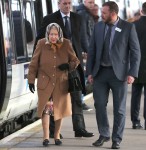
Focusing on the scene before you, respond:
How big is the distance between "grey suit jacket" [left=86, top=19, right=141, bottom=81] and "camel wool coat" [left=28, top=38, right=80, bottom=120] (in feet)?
1.12

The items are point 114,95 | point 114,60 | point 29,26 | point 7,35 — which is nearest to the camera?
point 114,60

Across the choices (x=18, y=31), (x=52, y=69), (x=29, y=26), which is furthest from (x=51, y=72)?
(x=29, y=26)

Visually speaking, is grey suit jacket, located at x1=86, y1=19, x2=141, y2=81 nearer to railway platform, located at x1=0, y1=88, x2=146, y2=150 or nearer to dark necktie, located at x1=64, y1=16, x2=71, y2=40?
dark necktie, located at x1=64, y1=16, x2=71, y2=40

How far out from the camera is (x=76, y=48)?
398 inches

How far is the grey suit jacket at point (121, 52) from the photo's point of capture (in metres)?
9.18

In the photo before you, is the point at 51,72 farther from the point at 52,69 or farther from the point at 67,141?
the point at 67,141

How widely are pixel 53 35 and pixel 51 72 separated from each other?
1.50 feet

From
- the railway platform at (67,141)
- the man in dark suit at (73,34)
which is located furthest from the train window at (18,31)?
the man in dark suit at (73,34)

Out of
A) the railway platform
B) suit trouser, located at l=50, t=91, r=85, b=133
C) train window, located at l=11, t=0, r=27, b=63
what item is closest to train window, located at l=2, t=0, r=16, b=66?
train window, located at l=11, t=0, r=27, b=63

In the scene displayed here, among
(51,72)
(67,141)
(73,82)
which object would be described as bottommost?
(67,141)

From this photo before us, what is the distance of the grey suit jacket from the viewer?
30.1ft

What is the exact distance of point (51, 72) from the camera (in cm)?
945

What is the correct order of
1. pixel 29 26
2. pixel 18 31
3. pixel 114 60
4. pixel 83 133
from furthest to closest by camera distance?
pixel 29 26 → pixel 18 31 → pixel 83 133 → pixel 114 60

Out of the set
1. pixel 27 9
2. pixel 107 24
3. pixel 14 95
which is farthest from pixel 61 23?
pixel 27 9
